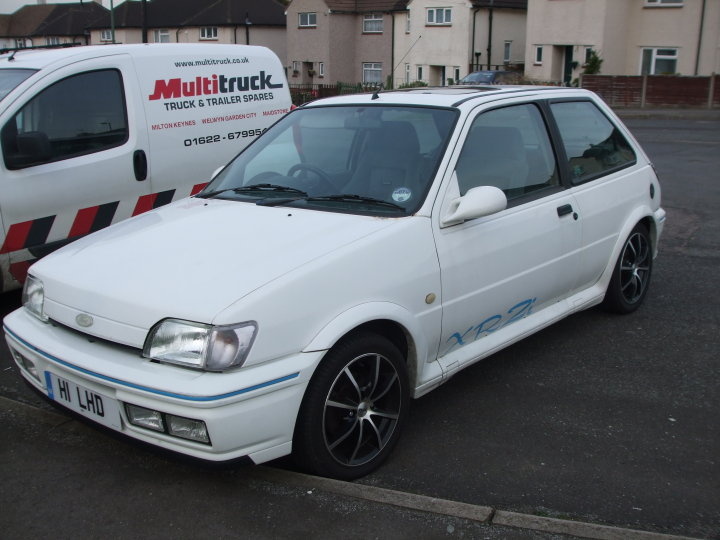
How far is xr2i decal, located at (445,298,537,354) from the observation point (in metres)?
4.14

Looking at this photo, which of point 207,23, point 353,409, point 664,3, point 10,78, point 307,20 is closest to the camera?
point 353,409

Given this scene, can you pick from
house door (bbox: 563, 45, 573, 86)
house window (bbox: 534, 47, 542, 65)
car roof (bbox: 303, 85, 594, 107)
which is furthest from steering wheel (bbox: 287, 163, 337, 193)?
house window (bbox: 534, 47, 542, 65)

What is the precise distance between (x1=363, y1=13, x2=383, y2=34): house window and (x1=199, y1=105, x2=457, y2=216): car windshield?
5117 cm

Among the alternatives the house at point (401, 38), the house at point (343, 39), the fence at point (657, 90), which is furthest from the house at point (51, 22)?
the fence at point (657, 90)

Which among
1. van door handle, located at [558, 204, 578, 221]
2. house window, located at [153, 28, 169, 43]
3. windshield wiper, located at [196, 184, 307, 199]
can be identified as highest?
house window, located at [153, 28, 169, 43]

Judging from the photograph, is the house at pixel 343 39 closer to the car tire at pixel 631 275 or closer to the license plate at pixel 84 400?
the car tire at pixel 631 275

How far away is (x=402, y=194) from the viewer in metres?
4.02

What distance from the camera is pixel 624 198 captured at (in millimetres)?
5492

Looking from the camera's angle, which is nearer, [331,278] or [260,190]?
[331,278]

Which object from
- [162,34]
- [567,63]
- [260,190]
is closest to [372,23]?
[567,63]

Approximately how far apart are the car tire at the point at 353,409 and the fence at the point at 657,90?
3187 centimetres

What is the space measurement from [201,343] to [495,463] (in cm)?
159

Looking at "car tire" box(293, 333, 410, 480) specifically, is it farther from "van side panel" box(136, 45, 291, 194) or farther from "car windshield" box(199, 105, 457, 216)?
"van side panel" box(136, 45, 291, 194)

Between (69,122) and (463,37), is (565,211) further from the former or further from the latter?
(463,37)
